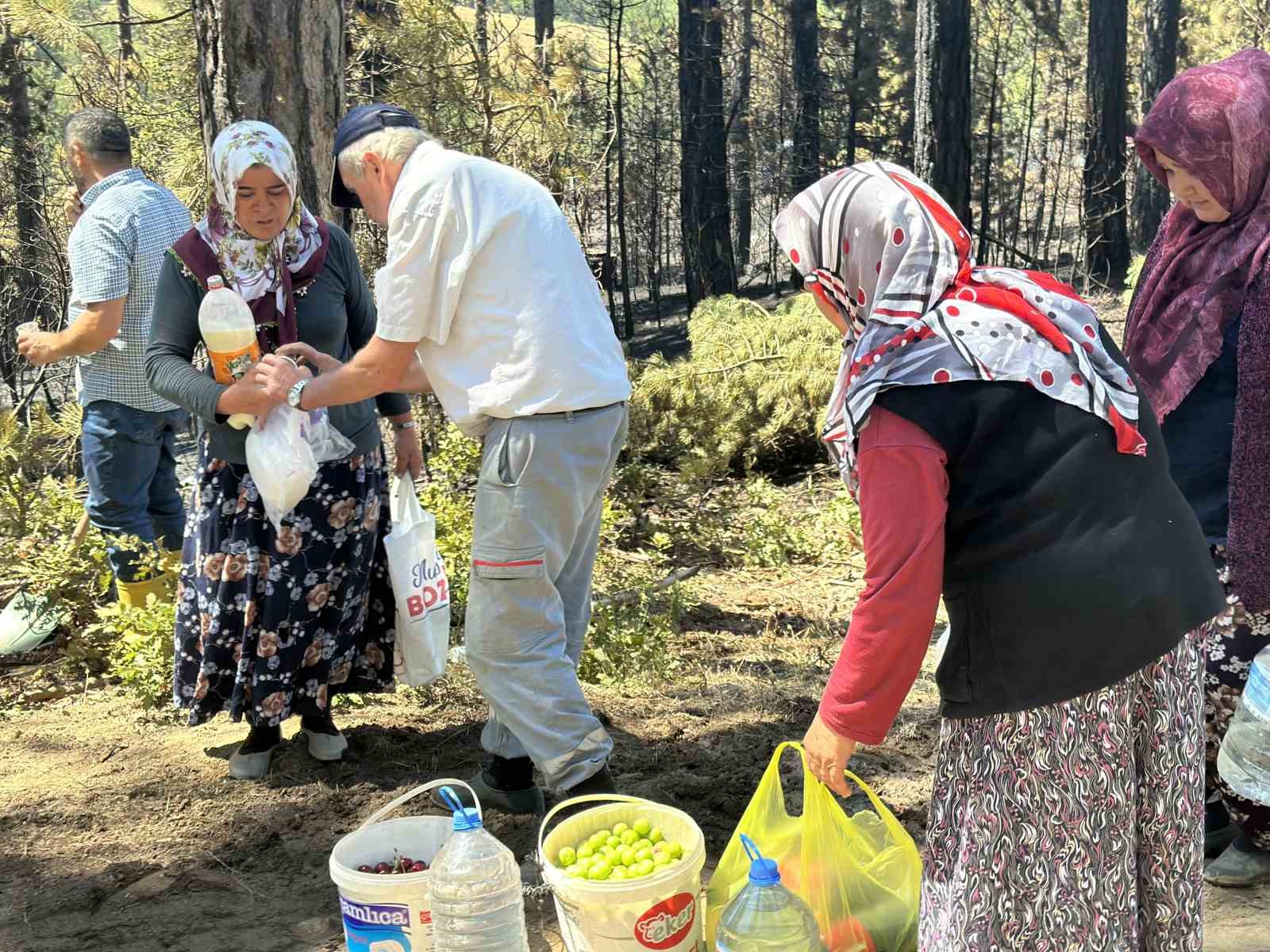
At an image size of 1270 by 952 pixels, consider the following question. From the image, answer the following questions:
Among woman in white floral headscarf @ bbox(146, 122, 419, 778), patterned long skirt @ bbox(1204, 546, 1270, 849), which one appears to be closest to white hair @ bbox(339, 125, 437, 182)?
woman in white floral headscarf @ bbox(146, 122, 419, 778)

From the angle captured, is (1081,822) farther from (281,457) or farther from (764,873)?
(281,457)

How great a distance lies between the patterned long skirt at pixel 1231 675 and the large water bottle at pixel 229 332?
2497 mm

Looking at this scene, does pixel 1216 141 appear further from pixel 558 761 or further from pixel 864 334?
pixel 558 761

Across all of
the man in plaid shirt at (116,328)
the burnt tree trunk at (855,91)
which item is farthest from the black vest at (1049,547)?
the burnt tree trunk at (855,91)

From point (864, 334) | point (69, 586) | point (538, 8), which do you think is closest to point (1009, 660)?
point (864, 334)

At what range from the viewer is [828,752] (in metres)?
1.98

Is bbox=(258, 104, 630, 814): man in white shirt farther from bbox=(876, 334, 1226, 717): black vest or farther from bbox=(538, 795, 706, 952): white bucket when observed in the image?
Answer: bbox=(876, 334, 1226, 717): black vest

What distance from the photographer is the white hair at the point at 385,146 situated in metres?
2.89

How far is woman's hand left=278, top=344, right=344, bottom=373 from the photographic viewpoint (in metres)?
3.24

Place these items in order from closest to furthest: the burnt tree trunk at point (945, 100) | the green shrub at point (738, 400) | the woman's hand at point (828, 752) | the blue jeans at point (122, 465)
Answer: the woman's hand at point (828, 752) → the blue jeans at point (122, 465) → the green shrub at point (738, 400) → the burnt tree trunk at point (945, 100)

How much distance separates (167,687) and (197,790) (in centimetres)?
76

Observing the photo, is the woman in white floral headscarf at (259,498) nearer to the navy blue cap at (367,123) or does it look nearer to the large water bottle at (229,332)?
the large water bottle at (229,332)

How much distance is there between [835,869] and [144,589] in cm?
327

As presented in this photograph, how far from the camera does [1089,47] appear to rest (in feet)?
51.7
